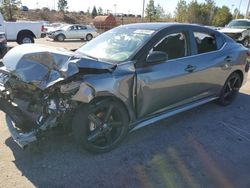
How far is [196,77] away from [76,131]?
2.36 metres

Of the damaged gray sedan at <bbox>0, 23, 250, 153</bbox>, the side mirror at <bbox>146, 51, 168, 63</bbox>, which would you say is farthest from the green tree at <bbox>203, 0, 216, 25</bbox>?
the side mirror at <bbox>146, 51, 168, 63</bbox>

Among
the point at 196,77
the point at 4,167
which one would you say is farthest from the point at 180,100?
the point at 4,167

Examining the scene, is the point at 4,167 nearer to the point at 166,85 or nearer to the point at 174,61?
the point at 166,85

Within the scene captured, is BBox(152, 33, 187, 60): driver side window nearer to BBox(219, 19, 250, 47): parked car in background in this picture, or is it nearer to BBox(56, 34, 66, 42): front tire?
BBox(219, 19, 250, 47): parked car in background

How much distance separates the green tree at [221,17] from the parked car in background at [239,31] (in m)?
29.3

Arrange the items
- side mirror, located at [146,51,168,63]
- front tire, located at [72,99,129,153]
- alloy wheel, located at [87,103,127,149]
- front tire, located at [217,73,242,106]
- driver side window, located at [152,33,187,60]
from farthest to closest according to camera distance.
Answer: front tire, located at [217,73,242,106] < driver side window, located at [152,33,187,60] < side mirror, located at [146,51,168,63] < alloy wheel, located at [87,103,127,149] < front tire, located at [72,99,129,153]

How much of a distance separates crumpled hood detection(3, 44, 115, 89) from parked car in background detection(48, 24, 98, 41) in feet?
76.6

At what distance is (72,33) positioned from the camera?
2728cm

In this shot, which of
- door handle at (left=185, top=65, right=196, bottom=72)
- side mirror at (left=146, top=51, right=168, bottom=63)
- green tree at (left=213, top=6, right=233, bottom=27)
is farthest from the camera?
green tree at (left=213, top=6, right=233, bottom=27)

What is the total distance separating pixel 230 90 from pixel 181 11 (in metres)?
46.5

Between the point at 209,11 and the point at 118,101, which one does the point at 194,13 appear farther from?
the point at 118,101

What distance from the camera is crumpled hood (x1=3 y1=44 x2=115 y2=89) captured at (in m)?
3.55

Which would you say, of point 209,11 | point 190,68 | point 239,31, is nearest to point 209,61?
point 190,68

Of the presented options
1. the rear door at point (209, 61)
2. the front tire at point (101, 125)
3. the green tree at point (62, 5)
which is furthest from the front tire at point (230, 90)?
the green tree at point (62, 5)
